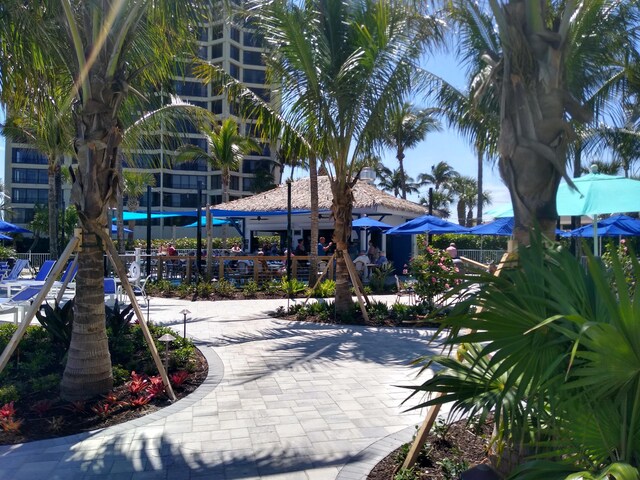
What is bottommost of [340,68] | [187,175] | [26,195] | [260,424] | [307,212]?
[260,424]

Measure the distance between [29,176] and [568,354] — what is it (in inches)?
2697

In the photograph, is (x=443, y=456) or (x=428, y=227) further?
(x=428, y=227)

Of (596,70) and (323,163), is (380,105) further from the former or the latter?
(596,70)

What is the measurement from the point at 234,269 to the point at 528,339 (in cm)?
1698

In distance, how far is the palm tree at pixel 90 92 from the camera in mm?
5957

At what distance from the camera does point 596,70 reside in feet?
26.5

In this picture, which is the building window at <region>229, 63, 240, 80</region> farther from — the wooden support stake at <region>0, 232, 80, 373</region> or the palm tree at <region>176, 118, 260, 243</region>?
the wooden support stake at <region>0, 232, 80, 373</region>

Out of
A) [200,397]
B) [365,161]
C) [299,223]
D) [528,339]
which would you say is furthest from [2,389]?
[299,223]

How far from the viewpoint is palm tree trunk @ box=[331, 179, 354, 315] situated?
11.8 m

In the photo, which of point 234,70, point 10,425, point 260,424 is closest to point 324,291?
point 260,424

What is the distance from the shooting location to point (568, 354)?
231 cm

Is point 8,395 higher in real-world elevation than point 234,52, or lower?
lower

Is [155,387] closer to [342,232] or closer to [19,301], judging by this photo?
[19,301]

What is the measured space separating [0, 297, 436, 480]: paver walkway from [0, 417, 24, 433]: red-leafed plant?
1.09ft
